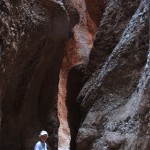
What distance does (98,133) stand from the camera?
22.2 feet

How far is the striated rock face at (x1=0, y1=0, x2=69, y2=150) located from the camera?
6637 millimetres

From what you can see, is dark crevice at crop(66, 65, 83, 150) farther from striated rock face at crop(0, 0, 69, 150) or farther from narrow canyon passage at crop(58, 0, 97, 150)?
narrow canyon passage at crop(58, 0, 97, 150)

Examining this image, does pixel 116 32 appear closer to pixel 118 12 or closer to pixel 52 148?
pixel 118 12

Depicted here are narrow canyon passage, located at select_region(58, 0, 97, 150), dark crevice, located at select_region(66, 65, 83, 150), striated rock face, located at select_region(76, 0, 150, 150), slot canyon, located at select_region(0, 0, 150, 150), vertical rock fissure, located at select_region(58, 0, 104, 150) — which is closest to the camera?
striated rock face, located at select_region(76, 0, 150, 150)

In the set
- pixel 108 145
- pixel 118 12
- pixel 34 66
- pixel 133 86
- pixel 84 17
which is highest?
pixel 84 17

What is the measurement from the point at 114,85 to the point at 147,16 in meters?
1.51

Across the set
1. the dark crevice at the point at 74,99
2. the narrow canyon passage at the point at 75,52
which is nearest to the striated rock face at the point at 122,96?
the dark crevice at the point at 74,99

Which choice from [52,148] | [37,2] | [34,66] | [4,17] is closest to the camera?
[4,17]

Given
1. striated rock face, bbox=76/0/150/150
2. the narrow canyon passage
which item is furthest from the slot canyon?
the narrow canyon passage

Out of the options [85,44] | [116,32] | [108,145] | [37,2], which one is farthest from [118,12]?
[85,44]

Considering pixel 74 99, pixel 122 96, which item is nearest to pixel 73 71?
pixel 74 99

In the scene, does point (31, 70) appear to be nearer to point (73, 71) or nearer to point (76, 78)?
point (76, 78)

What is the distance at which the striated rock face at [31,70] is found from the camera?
21.8 ft

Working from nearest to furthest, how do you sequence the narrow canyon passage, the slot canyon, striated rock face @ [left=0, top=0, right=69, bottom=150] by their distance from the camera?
the slot canyon < striated rock face @ [left=0, top=0, right=69, bottom=150] < the narrow canyon passage
